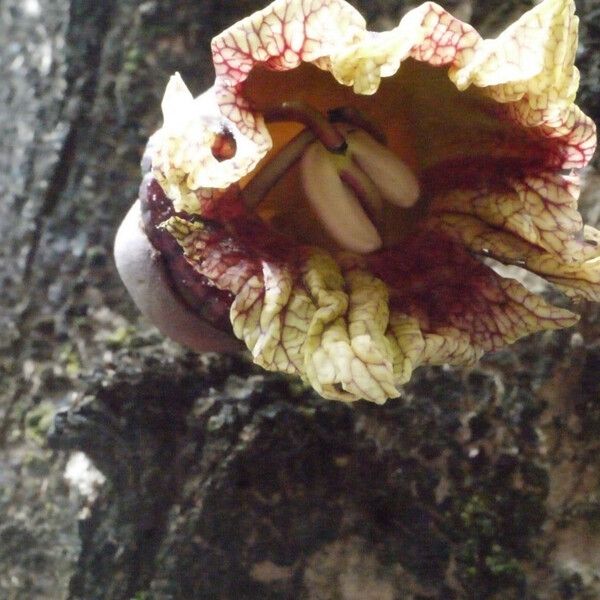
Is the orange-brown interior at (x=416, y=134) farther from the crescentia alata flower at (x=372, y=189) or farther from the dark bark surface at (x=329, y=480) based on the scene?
the dark bark surface at (x=329, y=480)

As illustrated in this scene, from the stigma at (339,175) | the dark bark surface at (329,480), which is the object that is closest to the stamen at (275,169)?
the stigma at (339,175)

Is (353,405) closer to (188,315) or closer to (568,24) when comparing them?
(188,315)

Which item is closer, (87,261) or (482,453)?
(482,453)

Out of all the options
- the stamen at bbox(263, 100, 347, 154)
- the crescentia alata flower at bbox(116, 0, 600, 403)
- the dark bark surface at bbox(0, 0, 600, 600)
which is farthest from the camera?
the dark bark surface at bbox(0, 0, 600, 600)

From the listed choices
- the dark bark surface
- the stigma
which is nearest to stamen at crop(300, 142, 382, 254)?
the stigma

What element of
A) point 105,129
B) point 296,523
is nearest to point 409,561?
point 296,523

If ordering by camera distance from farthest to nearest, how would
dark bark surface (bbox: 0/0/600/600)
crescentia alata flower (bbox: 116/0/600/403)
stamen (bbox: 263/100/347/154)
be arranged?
dark bark surface (bbox: 0/0/600/600)
stamen (bbox: 263/100/347/154)
crescentia alata flower (bbox: 116/0/600/403)

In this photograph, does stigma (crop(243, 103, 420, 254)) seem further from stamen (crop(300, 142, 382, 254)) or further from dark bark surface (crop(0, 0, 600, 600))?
dark bark surface (crop(0, 0, 600, 600))
